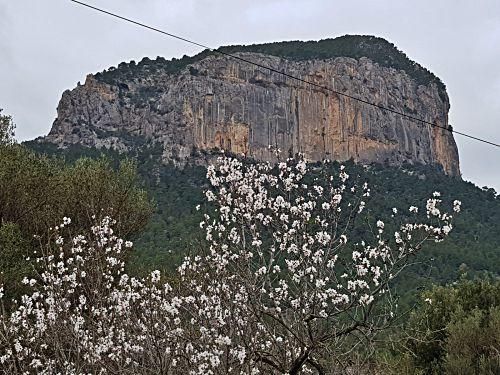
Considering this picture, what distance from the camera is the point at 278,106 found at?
7794 centimetres

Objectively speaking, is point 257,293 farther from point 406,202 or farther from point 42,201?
point 406,202

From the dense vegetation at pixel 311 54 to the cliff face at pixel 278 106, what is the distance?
67cm

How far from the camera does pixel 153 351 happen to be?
17.6 feet

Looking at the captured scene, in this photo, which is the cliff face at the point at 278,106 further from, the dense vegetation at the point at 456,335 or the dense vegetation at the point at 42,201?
the dense vegetation at the point at 456,335

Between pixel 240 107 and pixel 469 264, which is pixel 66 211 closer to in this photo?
pixel 469 264

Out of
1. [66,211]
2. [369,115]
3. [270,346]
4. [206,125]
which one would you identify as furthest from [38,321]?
[369,115]

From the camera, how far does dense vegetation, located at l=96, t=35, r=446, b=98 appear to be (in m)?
77.9

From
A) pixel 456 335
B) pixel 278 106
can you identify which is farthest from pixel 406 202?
pixel 278 106

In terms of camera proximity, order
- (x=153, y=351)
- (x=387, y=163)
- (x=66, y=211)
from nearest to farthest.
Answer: (x=153, y=351)
(x=66, y=211)
(x=387, y=163)

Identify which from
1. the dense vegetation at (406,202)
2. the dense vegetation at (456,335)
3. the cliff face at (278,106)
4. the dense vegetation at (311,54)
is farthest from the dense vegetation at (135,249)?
the dense vegetation at (311,54)

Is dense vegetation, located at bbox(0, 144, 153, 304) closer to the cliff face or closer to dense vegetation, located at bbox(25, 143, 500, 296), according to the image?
dense vegetation, located at bbox(25, 143, 500, 296)

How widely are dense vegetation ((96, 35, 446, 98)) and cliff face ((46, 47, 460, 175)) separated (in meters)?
0.67

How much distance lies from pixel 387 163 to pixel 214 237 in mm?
63053

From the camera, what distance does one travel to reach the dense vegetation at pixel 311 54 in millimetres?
77938
